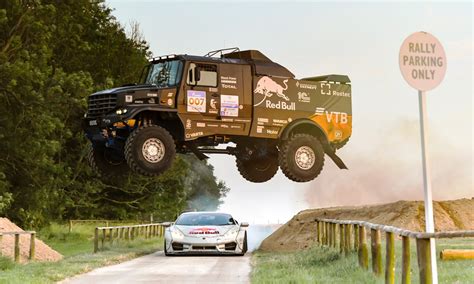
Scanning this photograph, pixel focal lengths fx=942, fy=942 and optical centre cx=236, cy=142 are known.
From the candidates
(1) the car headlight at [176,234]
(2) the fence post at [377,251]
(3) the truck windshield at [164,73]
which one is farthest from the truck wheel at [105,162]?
(1) the car headlight at [176,234]

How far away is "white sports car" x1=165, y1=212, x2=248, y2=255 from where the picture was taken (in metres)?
27.1

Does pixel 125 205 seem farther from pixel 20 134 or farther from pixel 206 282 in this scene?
pixel 206 282

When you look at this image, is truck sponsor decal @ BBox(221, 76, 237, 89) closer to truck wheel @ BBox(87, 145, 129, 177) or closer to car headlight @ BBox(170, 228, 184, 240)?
truck wheel @ BBox(87, 145, 129, 177)

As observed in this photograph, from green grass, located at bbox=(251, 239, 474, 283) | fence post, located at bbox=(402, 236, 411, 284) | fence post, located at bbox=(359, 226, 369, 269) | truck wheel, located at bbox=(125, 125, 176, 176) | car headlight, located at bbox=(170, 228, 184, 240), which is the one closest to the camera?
truck wheel, located at bbox=(125, 125, 176, 176)

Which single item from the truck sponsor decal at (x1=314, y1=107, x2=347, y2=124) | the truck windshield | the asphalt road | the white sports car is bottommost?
the asphalt road

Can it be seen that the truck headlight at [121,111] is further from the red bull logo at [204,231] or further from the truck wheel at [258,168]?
the red bull logo at [204,231]

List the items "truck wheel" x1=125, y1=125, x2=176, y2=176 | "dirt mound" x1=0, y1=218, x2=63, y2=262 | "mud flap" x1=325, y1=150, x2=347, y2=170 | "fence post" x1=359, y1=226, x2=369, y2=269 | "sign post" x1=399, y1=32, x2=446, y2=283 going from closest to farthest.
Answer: "sign post" x1=399, y1=32, x2=446, y2=283, "truck wheel" x1=125, y1=125, x2=176, y2=176, "mud flap" x1=325, y1=150, x2=347, y2=170, "fence post" x1=359, y1=226, x2=369, y2=269, "dirt mound" x1=0, y1=218, x2=63, y2=262

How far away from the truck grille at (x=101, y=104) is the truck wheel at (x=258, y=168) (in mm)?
2284

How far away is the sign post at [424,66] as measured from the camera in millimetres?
10758

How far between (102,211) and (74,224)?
510 centimetres

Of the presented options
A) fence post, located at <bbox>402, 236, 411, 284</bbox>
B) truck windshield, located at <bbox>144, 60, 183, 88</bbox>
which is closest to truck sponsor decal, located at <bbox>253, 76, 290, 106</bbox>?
truck windshield, located at <bbox>144, 60, 183, 88</bbox>

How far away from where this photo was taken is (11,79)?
127ft

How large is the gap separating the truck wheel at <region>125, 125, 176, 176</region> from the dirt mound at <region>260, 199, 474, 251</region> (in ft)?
64.9

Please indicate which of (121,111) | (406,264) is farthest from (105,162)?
(406,264)
